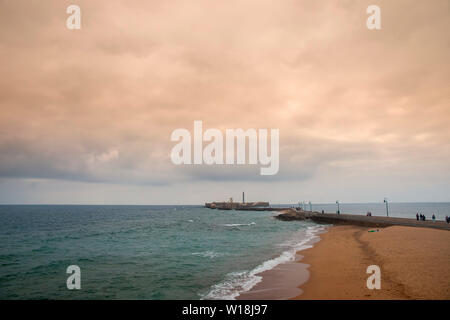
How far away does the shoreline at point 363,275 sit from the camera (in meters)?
12.0

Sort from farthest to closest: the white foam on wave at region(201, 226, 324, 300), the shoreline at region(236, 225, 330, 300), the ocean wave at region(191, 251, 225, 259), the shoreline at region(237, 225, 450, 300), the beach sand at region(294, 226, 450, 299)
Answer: the ocean wave at region(191, 251, 225, 259), the white foam on wave at region(201, 226, 324, 300), the shoreline at region(236, 225, 330, 300), the shoreline at region(237, 225, 450, 300), the beach sand at region(294, 226, 450, 299)

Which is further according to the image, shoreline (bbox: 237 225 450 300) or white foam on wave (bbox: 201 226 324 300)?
white foam on wave (bbox: 201 226 324 300)

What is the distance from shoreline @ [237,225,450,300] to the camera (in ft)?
39.4

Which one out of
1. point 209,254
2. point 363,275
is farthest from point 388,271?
point 209,254

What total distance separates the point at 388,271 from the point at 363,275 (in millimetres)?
1705

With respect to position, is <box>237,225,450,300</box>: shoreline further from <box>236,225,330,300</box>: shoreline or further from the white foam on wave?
the white foam on wave

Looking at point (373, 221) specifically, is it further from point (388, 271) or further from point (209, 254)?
point (388, 271)

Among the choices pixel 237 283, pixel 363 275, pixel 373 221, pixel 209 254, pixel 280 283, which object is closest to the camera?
pixel 363 275

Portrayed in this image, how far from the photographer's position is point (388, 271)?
50.5 ft

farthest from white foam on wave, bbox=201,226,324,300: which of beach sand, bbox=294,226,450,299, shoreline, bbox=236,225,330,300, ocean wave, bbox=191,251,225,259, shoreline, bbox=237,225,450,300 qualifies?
ocean wave, bbox=191,251,225,259

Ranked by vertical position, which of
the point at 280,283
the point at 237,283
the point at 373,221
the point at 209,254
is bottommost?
the point at 373,221
